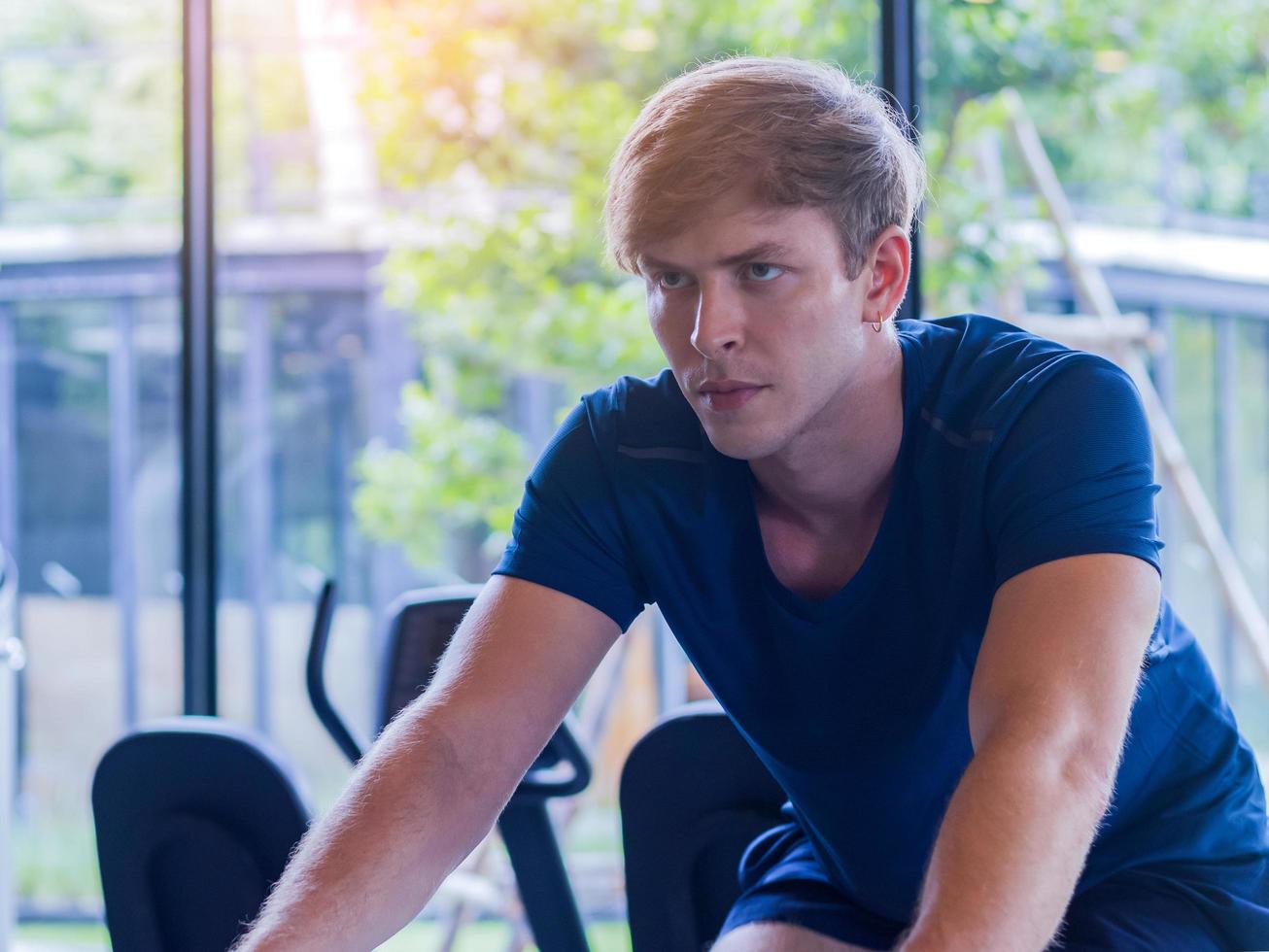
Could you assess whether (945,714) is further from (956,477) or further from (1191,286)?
(1191,286)

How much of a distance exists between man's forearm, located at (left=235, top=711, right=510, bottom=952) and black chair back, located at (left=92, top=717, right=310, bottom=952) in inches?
26.6

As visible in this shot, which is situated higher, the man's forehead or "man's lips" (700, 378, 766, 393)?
the man's forehead

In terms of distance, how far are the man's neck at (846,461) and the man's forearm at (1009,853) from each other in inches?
14.4

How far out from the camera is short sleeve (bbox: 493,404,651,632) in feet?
4.30

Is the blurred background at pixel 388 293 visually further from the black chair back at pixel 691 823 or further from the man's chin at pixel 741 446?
the man's chin at pixel 741 446

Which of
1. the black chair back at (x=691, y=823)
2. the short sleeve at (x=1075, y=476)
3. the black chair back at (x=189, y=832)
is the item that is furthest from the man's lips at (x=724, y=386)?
the black chair back at (x=189, y=832)

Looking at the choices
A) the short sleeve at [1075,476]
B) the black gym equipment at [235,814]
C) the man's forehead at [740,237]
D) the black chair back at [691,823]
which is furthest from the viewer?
the black gym equipment at [235,814]

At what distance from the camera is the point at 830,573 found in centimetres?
131

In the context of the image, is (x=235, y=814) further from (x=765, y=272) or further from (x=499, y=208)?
(x=499, y=208)

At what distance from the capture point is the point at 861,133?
4.16ft

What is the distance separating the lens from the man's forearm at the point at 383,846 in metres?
1.11

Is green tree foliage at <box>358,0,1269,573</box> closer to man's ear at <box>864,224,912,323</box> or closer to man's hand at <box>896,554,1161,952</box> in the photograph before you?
man's ear at <box>864,224,912,323</box>

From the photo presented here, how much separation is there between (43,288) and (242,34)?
2.94 ft

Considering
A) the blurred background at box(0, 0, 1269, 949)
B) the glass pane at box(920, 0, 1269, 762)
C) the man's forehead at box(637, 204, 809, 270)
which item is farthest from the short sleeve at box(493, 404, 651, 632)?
the blurred background at box(0, 0, 1269, 949)
